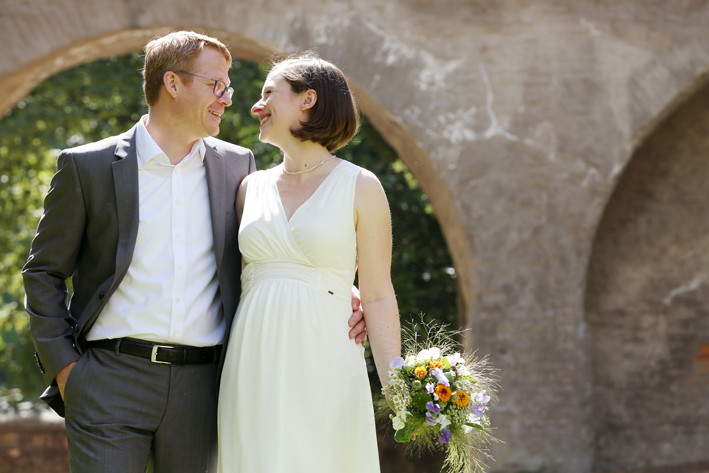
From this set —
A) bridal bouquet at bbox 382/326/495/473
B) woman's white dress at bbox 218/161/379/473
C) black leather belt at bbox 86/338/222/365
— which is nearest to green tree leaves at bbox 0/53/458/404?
woman's white dress at bbox 218/161/379/473

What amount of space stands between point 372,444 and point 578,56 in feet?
13.1

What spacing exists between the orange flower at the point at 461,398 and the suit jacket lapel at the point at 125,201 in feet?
3.45

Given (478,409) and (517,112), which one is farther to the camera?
(517,112)

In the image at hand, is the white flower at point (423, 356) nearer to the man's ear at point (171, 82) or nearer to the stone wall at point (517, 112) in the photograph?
the man's ear at point (171, 82)

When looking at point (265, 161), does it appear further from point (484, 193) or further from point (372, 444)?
point (372, 444)

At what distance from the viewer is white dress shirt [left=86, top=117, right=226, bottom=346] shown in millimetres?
2934

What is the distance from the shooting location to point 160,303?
9.64 ft

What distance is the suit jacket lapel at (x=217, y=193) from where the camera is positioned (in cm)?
305

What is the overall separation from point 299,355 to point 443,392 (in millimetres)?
443

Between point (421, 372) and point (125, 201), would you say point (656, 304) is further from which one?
point (125, 201)

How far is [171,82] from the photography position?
308cm

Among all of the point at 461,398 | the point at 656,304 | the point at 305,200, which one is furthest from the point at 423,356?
Answer: the point at 656,304

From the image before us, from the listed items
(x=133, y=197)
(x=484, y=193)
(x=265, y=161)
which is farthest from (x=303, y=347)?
(x=265, y=161)

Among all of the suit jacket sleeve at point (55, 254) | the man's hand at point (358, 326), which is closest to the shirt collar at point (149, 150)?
the suit jacket sleeve at point (55, 254)
